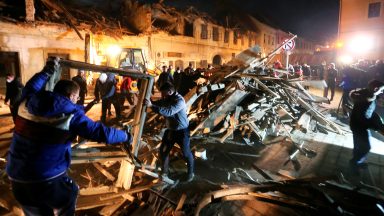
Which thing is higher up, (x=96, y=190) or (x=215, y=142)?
(x=215, y=142)

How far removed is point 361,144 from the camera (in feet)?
20.2

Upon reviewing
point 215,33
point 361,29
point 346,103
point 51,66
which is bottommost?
point 346,103

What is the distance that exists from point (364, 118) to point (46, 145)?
6206 mm

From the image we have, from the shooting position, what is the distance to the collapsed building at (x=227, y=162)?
14.8 ft

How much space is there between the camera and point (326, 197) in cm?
453

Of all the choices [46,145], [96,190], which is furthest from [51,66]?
[96,190]

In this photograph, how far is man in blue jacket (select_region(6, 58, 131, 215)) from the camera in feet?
9.23

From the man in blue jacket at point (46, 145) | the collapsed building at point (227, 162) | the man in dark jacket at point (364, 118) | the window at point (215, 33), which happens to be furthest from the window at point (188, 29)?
the man in blue jacket at point (46, 145)

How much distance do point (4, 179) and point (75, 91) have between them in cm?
339

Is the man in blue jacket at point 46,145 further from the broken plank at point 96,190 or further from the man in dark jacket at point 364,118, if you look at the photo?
the man in dark jacket at point 364,118

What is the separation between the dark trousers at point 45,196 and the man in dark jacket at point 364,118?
19.8ft

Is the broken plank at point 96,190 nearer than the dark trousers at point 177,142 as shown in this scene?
Yes

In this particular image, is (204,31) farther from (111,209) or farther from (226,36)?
(111,209)

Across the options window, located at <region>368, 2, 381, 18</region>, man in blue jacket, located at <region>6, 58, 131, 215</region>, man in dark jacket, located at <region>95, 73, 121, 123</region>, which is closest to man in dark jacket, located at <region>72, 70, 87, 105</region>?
man in dark jacket, located at <region>95, 73, 121, 123</region>
